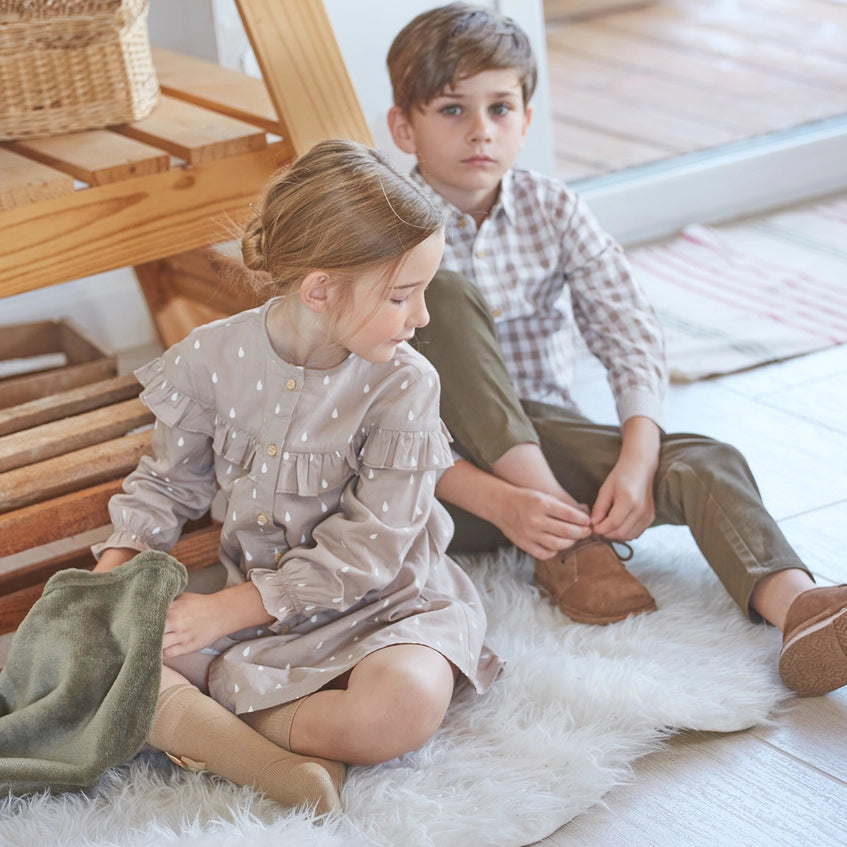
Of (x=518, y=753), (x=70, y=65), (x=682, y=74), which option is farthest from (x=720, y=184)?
(x=518, y=753)

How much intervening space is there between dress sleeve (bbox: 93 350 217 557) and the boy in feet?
0.93

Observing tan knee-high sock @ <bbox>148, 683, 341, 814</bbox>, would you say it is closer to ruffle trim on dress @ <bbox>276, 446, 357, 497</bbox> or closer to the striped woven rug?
ruffle trim on dress @ <bbox>276, 446, 357, 497</bbox>

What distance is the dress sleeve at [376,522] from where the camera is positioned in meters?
1.10

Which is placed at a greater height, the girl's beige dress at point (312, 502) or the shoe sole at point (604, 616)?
the girl's beige dress at point (312, 502)

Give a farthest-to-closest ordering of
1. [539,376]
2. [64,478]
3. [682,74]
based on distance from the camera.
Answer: [682,74]
[539,376]
[64,478]

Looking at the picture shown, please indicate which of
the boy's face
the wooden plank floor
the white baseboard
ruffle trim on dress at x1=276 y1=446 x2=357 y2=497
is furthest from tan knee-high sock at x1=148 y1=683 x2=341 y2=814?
the wooden plank floor

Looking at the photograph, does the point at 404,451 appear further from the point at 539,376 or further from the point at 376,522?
the point at 539,376

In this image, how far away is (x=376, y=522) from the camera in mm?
1096

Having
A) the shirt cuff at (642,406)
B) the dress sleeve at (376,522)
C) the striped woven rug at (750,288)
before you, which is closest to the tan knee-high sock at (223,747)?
the dress sleeve at (376,522)

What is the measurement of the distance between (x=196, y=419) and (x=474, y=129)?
48 centimetres

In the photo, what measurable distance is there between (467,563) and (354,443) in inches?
12.9

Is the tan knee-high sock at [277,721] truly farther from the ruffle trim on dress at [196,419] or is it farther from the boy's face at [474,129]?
the boy's face at [474,129]

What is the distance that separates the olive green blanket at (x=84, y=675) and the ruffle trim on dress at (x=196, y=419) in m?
0.13

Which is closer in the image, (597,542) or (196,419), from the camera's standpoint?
(196,419)
